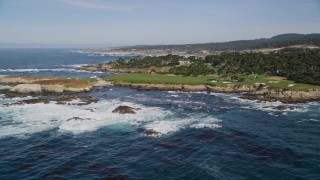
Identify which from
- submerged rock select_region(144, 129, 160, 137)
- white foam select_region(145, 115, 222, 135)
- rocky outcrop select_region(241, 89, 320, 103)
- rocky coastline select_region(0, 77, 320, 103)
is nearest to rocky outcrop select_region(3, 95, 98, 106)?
rocky coastline select_region(0, 77, 320, 103)

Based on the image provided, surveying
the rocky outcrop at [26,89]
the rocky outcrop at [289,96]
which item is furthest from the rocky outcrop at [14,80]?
the rocky outcrop at [289,96]

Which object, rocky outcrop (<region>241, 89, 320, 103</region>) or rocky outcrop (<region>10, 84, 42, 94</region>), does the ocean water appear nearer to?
rocky outcrop (<region>241, 89, 320, 103</region>)

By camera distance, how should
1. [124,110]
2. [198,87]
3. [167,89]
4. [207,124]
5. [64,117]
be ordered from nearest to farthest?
1. [207,124]
2. [64,117]
3. [124,110]
4. [198,87]
5. [167,89]

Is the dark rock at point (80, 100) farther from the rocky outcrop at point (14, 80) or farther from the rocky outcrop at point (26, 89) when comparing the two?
the rocky outcrop at point (14, 80)

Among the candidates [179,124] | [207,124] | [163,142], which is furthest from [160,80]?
[163,142]

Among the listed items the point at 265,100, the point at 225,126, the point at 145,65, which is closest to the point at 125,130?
the point at 225,126

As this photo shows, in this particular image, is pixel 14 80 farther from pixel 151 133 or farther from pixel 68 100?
pixel 151 133

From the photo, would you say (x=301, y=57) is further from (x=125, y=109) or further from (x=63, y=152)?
(x=63, y=152)

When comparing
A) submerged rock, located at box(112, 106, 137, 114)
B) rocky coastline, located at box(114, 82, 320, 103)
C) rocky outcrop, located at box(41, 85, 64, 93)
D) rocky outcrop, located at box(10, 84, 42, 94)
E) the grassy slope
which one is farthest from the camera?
rocky outcrop, located at box(41, 85, 64, 93)
